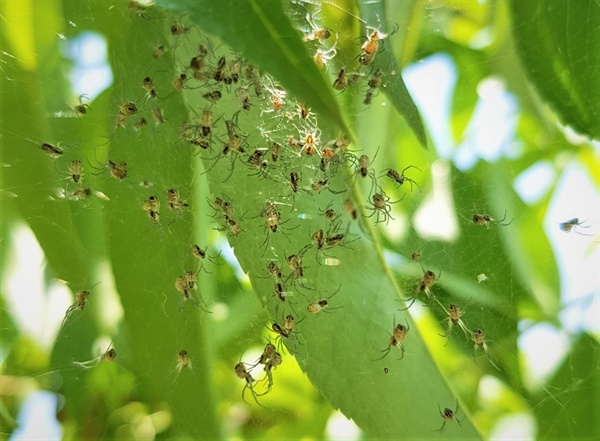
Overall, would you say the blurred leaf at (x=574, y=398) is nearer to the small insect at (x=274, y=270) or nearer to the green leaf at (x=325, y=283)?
the green leaf at (x=325, y=283)

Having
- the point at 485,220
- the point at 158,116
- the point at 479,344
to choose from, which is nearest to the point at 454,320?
the point at 479,344

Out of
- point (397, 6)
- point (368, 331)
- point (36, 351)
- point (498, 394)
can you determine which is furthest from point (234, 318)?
point (397, 6)

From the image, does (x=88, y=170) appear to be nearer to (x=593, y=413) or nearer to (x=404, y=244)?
(x=404, y=244)

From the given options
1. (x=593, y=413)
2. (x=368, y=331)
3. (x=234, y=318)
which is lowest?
(x=593, y=413)

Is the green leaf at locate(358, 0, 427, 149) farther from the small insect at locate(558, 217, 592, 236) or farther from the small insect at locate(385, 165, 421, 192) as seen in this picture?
the small insect at locate(558, 217, 592, 236)

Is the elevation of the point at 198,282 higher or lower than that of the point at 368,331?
higher

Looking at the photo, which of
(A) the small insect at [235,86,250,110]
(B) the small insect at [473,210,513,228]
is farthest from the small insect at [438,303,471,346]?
(A) the small insect at [235,86,250,110]

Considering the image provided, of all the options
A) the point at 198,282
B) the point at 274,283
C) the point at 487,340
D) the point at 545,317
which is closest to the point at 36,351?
the point at 198,282
